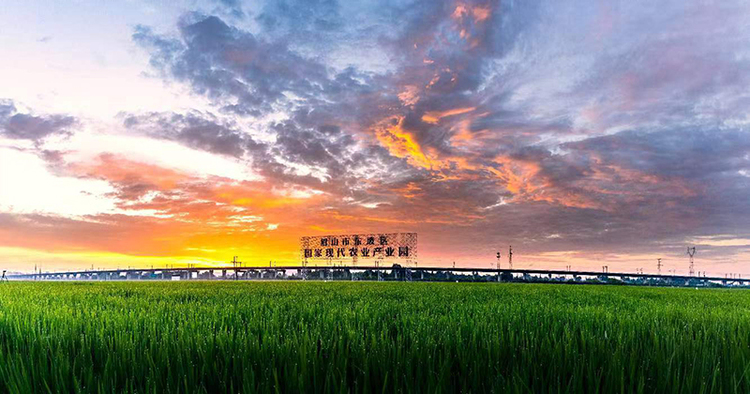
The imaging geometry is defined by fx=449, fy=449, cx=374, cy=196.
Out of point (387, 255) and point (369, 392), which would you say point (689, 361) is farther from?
point (387, 255)

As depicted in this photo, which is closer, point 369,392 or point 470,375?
point 369,392

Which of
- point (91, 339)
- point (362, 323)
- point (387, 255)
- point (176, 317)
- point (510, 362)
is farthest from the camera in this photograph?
point (387, 255)

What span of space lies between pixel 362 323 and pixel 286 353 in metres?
2.36

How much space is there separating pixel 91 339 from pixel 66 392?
186 cm

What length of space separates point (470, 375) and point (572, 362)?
896mm

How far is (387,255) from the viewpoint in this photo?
10331 centimetres

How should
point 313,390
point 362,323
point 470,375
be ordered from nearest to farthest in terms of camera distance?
A: point 313,390 → point 470,375 → point 362,323

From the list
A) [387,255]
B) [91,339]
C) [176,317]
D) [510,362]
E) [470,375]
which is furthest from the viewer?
[387,255]

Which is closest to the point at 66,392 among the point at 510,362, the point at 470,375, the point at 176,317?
the point at 470,375

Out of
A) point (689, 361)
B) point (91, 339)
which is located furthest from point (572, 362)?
point (91, 339)

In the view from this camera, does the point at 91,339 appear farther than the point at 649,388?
Yes

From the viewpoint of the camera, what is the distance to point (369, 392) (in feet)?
7.88

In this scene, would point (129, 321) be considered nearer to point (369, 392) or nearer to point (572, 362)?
point (369, 392)

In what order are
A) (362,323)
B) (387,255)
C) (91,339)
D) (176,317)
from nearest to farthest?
(91,339) → (362,323) → (176,317) → (387,255)
